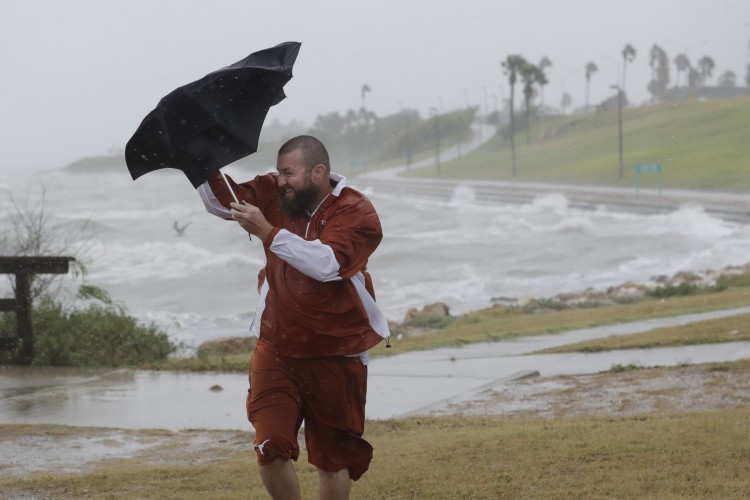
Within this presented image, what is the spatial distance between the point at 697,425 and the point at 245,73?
12.7 feet

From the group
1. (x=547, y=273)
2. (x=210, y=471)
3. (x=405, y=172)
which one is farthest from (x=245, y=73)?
(x=405, y=172)

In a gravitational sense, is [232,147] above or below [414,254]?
above

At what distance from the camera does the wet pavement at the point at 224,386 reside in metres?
9.15

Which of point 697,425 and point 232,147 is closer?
point 232,147

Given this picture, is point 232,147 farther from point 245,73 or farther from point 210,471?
point 210,471

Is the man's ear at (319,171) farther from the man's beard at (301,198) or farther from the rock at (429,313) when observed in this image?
the rock at (429,313)

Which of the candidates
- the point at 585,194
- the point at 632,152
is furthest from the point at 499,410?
the point at 632,152

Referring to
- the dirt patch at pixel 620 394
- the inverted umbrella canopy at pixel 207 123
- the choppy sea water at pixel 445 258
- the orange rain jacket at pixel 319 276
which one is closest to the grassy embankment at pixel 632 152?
the dirt patch at pixel 620 394

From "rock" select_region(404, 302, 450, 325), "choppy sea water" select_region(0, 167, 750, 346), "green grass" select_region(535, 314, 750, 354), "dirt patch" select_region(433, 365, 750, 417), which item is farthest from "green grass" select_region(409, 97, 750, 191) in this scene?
"dirt patch" select_region(433, 365, 750, 417)

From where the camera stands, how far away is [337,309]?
183 inches

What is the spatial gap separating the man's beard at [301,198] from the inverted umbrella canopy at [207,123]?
0.81 ft

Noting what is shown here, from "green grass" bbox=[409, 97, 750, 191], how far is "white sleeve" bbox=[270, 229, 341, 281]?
226 feet

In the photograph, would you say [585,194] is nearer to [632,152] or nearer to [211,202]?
[632,152]

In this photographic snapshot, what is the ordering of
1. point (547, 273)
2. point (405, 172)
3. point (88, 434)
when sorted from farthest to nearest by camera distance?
1. point (405, 172)
2. point (547, 273)
3. point (88, 434)
